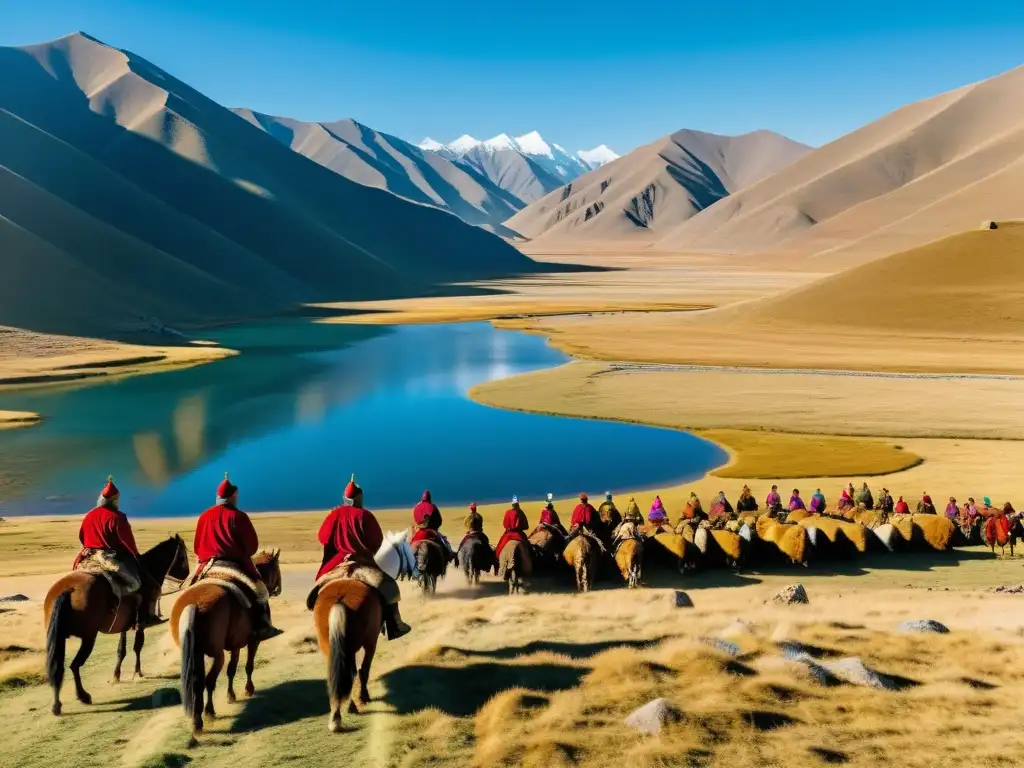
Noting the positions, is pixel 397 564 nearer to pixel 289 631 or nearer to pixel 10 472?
pixel 289 631

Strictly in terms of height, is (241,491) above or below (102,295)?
below

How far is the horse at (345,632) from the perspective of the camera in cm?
1031

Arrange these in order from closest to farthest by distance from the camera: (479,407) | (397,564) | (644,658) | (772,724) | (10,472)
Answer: (772,724), (644,658), (397,564), (10,472), (479,407)

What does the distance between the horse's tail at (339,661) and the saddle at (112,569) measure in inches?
135

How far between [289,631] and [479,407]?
39038 millimetres

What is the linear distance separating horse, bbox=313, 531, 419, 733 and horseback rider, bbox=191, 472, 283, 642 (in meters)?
0.78

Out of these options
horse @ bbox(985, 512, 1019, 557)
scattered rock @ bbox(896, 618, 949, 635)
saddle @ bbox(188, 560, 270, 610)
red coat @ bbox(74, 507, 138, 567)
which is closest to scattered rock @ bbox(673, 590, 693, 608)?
scattered rock @ bbox(896, 618, 949, 635)

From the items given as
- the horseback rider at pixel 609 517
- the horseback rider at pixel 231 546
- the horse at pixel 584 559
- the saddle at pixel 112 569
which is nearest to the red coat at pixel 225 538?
the horseback rider at pixel 231 546

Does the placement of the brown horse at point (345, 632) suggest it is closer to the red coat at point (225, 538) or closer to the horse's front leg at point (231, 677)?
the red coat at point (225, 538)

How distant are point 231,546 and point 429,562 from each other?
862cm

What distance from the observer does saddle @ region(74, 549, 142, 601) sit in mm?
11828

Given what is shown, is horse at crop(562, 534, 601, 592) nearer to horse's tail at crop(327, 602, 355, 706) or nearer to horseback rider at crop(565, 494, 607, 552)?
horseback rider at crop(565, 494, 607, 552)

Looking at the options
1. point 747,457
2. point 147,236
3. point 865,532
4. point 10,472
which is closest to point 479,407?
point 747,457

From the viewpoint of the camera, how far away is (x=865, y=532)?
77.8 feet
